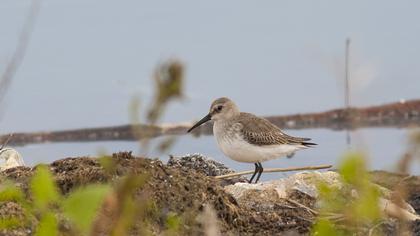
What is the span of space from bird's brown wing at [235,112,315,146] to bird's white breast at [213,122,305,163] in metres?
0.05

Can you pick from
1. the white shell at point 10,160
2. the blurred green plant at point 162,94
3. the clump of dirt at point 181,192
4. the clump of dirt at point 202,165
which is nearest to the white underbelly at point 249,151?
the clump of dirt at point 202,165

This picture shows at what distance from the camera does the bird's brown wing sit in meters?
9.79

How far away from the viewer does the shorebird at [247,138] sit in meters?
9.66

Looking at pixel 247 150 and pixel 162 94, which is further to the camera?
pixel 247 150

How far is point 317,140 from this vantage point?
11.7 m

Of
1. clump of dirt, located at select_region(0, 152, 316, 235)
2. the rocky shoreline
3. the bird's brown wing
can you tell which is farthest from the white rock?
the bird's brown wing

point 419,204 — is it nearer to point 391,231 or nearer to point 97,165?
point 391,231

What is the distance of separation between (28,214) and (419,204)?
3.46m

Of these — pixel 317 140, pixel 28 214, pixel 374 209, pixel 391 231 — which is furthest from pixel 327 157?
pixel 374 209

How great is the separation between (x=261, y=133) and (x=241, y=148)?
292mm

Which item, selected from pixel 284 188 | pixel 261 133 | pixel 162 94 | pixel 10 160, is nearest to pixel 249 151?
pixel 261 133

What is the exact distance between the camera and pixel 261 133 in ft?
32.3

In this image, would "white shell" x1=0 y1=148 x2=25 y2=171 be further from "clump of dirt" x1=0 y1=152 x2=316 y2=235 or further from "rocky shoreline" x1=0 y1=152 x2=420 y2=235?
"clump of dirt" x1=0 y1=152 x2=316 y2=235

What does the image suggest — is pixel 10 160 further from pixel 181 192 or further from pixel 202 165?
pixel 181 192
